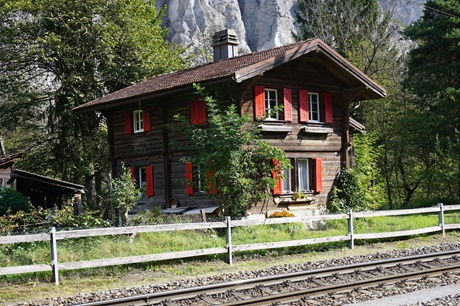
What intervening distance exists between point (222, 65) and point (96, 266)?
12.7 meters

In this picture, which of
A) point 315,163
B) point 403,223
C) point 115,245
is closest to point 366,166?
point 315,163

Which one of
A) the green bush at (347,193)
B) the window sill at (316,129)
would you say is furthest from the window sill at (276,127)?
the green bush at (347,193)

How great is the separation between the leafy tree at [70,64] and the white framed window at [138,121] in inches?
313

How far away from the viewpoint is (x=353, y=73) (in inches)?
856

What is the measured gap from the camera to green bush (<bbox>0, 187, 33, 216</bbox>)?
2152 cm

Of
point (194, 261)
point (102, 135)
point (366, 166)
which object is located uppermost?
point (102, 135)

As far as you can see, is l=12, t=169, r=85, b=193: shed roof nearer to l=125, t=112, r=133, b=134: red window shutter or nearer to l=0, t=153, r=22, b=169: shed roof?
l=0, t=153, r=22, b=169: shed roof

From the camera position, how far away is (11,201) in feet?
71.5

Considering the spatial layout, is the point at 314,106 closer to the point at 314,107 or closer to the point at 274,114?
the point at 314,107

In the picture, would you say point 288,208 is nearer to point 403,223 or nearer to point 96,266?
point 403,223

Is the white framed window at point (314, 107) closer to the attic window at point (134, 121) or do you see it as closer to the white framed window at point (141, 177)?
the attic window at point (134, 121)

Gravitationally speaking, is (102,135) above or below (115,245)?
above

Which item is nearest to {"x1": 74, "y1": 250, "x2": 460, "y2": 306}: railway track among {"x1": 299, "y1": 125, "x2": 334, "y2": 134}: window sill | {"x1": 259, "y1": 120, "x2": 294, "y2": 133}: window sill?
{"x1": 259, "y1": 120, "x2": 294, "y2": 133}: window sill

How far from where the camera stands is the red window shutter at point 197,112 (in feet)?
66.8
